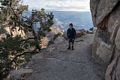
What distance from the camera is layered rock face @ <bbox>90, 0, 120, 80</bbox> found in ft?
63.8

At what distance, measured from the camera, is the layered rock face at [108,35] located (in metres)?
19.4

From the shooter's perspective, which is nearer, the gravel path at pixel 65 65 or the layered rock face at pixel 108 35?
the layered rock face at pixel 108 35

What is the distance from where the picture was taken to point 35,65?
82.5ft

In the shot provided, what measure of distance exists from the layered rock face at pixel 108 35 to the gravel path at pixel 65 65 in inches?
39.1

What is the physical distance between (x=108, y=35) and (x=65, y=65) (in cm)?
416

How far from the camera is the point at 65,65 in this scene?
80.8 feet

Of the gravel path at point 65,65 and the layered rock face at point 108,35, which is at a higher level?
the layered rock face at point 108,35

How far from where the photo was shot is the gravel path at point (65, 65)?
22.3m

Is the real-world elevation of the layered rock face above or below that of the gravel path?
above

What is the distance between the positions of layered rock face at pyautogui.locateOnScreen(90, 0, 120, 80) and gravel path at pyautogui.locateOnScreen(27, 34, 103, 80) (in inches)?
39.1

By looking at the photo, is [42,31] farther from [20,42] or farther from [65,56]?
[65,56]

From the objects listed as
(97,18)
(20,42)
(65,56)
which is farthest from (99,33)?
(20,42)

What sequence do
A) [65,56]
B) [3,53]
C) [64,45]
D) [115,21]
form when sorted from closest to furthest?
[115,21] → [65,56] → [3,53] → [64,45]

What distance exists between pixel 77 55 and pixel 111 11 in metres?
6.77
